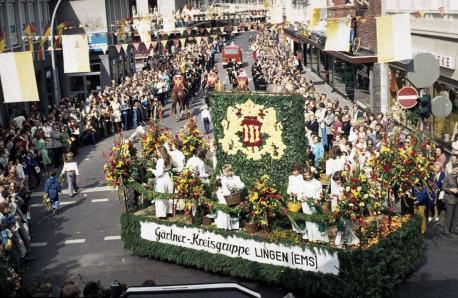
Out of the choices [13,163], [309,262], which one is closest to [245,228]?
[309,262]

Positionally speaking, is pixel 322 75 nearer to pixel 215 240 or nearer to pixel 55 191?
pixel 55 191

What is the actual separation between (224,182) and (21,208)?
563cm

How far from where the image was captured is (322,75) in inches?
1901

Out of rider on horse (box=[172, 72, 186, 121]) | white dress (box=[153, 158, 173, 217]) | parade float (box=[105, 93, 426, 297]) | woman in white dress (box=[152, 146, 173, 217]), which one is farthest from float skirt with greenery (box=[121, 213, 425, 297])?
rider on horse (box=[172, 72, 186, 121])

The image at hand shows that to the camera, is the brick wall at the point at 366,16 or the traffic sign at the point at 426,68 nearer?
the traffic sign at the point at 426,68

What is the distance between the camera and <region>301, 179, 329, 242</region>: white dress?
12648 mm

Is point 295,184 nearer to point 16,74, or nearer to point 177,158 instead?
point 177,158

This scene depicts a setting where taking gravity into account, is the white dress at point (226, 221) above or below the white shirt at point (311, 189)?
below

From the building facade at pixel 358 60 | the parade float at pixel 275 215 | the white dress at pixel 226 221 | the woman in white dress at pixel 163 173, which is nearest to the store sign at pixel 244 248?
the parade float at pixel 275 215

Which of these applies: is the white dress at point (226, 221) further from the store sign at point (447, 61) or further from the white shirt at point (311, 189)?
the store sign at point (447, 61)

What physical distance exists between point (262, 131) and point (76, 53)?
11120 mm

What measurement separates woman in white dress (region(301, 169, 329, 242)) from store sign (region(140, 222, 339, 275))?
0.33m

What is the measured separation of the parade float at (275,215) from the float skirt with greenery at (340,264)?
0.7 inches

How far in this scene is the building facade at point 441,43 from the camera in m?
21.0
